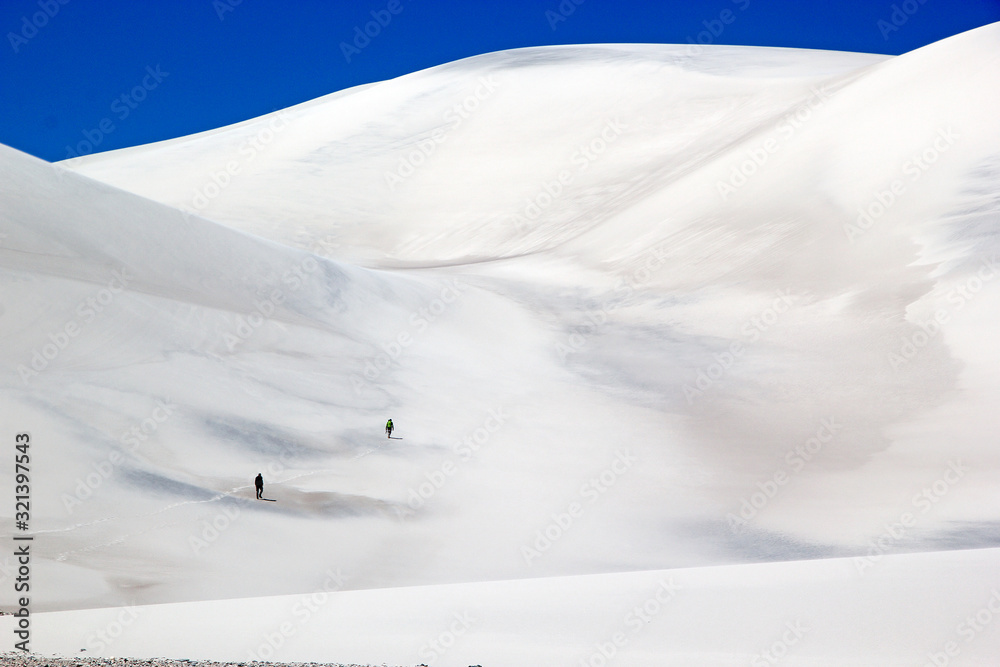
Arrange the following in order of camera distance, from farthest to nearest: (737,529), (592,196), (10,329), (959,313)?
(592,196) < (959,313) < (10,329) < (737,529)

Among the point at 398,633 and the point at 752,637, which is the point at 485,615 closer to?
the point at 398,633

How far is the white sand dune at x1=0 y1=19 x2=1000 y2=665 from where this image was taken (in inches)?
345

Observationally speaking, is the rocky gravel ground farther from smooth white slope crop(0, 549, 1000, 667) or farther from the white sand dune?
the white sand dune

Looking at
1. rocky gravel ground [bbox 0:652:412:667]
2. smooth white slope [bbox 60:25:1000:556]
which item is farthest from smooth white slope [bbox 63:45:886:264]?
rocky gravel ground [bbox 0:652:412:667]

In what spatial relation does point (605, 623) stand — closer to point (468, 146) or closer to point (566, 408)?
point (566, 408)

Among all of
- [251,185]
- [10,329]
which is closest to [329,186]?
[251,185]

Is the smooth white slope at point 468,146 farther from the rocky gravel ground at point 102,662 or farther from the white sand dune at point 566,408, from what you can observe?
the rocky gravel ground at point 102,662

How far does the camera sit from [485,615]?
835cm

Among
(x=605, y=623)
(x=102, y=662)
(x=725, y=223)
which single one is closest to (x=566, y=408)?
(x=605, y=623)

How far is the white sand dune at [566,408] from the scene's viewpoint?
8.77 meters

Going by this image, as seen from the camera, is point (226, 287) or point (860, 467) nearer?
point (860, 467)

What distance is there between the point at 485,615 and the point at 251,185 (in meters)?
40.9

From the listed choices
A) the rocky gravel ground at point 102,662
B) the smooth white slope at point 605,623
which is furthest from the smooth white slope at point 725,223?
the rocky gravel ground at point 102,662

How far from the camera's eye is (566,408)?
58.7 feet
